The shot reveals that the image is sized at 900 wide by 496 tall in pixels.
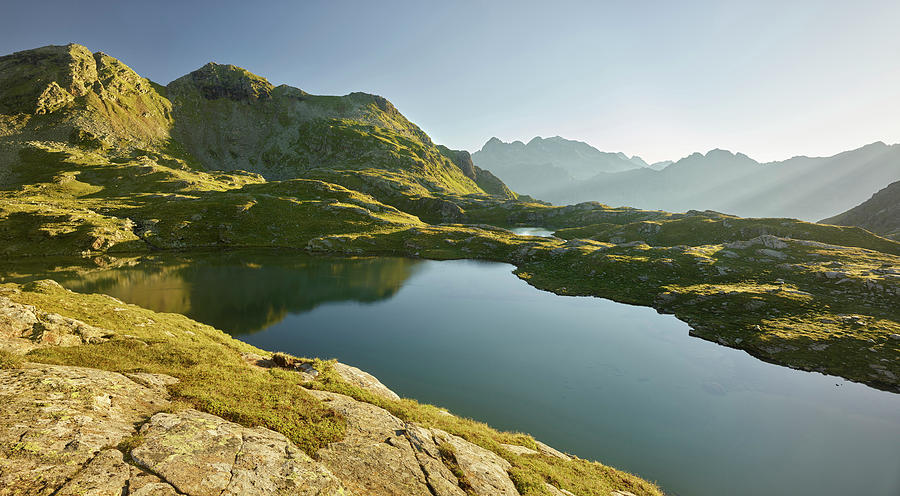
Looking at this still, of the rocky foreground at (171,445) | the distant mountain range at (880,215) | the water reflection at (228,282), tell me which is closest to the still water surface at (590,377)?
the water reflection at (228,282)

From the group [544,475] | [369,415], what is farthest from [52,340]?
[544,475]

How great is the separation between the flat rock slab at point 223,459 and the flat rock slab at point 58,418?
1.06m

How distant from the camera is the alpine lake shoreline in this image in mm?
9828

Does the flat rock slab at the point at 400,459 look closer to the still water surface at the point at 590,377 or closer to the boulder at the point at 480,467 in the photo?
the boulder at the point at 480,467

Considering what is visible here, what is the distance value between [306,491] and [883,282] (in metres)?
75.0

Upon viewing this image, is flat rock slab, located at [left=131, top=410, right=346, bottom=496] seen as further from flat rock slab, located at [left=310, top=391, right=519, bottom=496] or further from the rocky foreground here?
flat rock slab, located at [left=310, top=391, right=519, bottom=496]

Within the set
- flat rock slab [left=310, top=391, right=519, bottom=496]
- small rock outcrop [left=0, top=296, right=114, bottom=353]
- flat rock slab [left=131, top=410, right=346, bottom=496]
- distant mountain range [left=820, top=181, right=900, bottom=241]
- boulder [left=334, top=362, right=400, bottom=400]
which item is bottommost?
boulder [left=334, top=362, right=400, bottom=400]

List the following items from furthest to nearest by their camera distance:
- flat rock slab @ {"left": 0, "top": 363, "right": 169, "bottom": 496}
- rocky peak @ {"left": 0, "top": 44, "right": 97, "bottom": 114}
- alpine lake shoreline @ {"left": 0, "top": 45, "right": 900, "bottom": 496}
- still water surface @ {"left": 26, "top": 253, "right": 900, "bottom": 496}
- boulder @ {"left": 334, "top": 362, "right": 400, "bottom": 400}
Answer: rocky peak @ {"left": 0, "top": 44, "right": 97, "bottom": 114} < still water surface @ {"left": 26, "top": 253, "right": 900, "bottom": 496} < boulder @ {"left": 334, "top": 362, "right": 400, "bottom": 400} < alpine lake shoreline @ {"left": 0, "top": 45, "right": 900, "bottom": 496} < flat rock slab @ {"left": 0, "top": 363, "right": 169, "bottom": 496}

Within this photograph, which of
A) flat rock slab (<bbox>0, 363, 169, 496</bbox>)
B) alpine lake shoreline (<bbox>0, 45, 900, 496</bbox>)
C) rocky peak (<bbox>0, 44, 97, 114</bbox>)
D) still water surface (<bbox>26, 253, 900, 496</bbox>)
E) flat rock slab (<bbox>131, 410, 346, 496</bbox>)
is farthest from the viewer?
rocky peak (<bbox>0, 44, 97, 114</bbox>)

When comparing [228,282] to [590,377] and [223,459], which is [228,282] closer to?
[223,459]

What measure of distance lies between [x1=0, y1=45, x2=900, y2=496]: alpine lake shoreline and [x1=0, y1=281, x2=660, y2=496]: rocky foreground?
73 millimetres

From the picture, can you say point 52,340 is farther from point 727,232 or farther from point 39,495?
point 727,232

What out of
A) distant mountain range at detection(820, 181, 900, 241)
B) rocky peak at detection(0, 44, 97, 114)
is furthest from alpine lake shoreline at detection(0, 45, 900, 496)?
distant mountain range at detection(820, 181, 900, 241)

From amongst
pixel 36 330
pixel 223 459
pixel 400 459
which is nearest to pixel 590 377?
pixel 400 459
